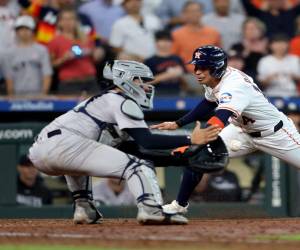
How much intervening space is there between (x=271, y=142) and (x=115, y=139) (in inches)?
66.6

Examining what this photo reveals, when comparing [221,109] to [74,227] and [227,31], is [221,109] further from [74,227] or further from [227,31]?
[227,31]

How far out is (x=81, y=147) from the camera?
7.50 metres

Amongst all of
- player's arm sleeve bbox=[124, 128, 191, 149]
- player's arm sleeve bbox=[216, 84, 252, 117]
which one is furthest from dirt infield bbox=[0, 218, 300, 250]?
player's arm sleeve bbox=[216, 84, 252, 117]

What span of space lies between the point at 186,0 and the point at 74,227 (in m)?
6.31

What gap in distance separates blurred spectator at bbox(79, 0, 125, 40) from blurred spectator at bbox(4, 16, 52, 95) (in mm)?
1210

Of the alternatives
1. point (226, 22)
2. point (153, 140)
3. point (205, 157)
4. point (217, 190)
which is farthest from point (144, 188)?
point (226, 22)

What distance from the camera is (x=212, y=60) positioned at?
8047mm

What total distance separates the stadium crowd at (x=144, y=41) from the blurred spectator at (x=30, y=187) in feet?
2.30

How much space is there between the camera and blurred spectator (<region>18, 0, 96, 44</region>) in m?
12.5

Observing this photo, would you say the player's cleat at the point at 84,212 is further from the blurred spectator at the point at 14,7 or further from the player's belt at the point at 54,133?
the blurred spectator at the point at 14,7

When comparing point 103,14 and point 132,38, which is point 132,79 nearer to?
point 132,38

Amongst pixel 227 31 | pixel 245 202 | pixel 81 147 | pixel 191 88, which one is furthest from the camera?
pixel 227 31

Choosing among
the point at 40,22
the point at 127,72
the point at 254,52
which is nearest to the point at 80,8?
the point at 40,22

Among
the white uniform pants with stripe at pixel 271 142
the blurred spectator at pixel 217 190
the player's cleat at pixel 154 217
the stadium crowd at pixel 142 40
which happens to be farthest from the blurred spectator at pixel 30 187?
the player's cleat at pixel 154 217
